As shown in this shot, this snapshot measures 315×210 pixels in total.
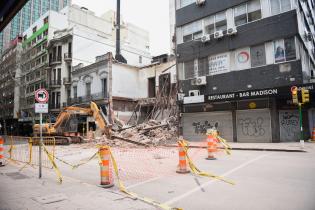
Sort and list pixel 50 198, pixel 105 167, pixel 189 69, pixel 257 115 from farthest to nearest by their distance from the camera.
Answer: pixel 189 69, pixel 257 115, pixel 105 167, pixel 50 198

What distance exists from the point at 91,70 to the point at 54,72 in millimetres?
11963

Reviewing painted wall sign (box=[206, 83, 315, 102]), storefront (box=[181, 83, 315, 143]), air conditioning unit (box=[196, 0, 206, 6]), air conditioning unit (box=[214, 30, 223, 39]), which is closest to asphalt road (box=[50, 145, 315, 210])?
painted wall sign (box=[206, 83, 315, 102])

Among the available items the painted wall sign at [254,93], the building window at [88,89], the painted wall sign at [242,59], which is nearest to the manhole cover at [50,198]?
the painted wall sign at [254,93]

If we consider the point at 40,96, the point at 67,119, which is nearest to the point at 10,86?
the point at 67,119

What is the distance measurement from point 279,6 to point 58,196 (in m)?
19.3

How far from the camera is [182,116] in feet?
76.4

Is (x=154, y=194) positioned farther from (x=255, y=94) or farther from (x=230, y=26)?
(x=230, y=26)

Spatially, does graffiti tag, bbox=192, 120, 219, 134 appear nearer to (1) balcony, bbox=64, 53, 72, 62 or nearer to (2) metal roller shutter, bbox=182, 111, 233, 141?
(2) metal roller shutter, bbox=182, 111, 233, 141

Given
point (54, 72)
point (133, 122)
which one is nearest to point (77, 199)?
point (133, 122)

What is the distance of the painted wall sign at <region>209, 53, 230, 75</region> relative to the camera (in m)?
20.6

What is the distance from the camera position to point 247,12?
19672 millimetres

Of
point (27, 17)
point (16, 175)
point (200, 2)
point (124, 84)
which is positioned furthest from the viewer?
point (27, 17)

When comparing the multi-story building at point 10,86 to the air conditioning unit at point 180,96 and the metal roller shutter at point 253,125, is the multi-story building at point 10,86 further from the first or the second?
the metal roller shutter at point 253,125

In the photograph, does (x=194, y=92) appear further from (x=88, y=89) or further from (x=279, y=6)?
(x=88, y=89)
